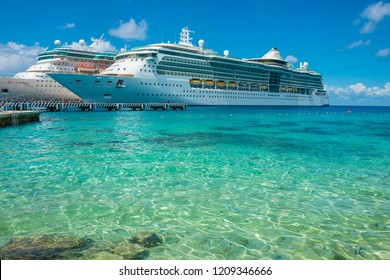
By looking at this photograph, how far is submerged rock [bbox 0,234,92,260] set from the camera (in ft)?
15.4

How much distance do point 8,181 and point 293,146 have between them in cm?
1409

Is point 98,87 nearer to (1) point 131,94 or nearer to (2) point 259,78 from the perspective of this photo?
(1) point 131,94

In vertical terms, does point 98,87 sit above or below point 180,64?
below

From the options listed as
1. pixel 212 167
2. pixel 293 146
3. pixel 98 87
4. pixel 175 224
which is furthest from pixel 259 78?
pixel 175 224

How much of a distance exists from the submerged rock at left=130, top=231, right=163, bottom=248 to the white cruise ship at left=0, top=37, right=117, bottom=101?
5087 centimetres

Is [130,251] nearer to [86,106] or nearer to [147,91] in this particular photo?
[86,106]

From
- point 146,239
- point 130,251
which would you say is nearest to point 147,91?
point 146,239

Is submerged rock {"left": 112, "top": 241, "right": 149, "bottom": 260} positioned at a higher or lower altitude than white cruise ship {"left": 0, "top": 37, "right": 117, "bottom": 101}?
lower

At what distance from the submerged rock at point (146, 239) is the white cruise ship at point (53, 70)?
50872 millimetres

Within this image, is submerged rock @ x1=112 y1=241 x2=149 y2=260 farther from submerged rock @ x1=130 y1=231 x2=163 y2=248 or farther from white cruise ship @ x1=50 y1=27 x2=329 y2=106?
white cruise ship @ x1=50 y1=27 x2=329 y2=106

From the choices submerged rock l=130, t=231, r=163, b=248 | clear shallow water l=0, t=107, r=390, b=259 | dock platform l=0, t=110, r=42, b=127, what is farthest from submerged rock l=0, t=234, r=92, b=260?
dock platform l=0, t=110, r=42, b=127

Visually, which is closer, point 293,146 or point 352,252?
point 352,252
